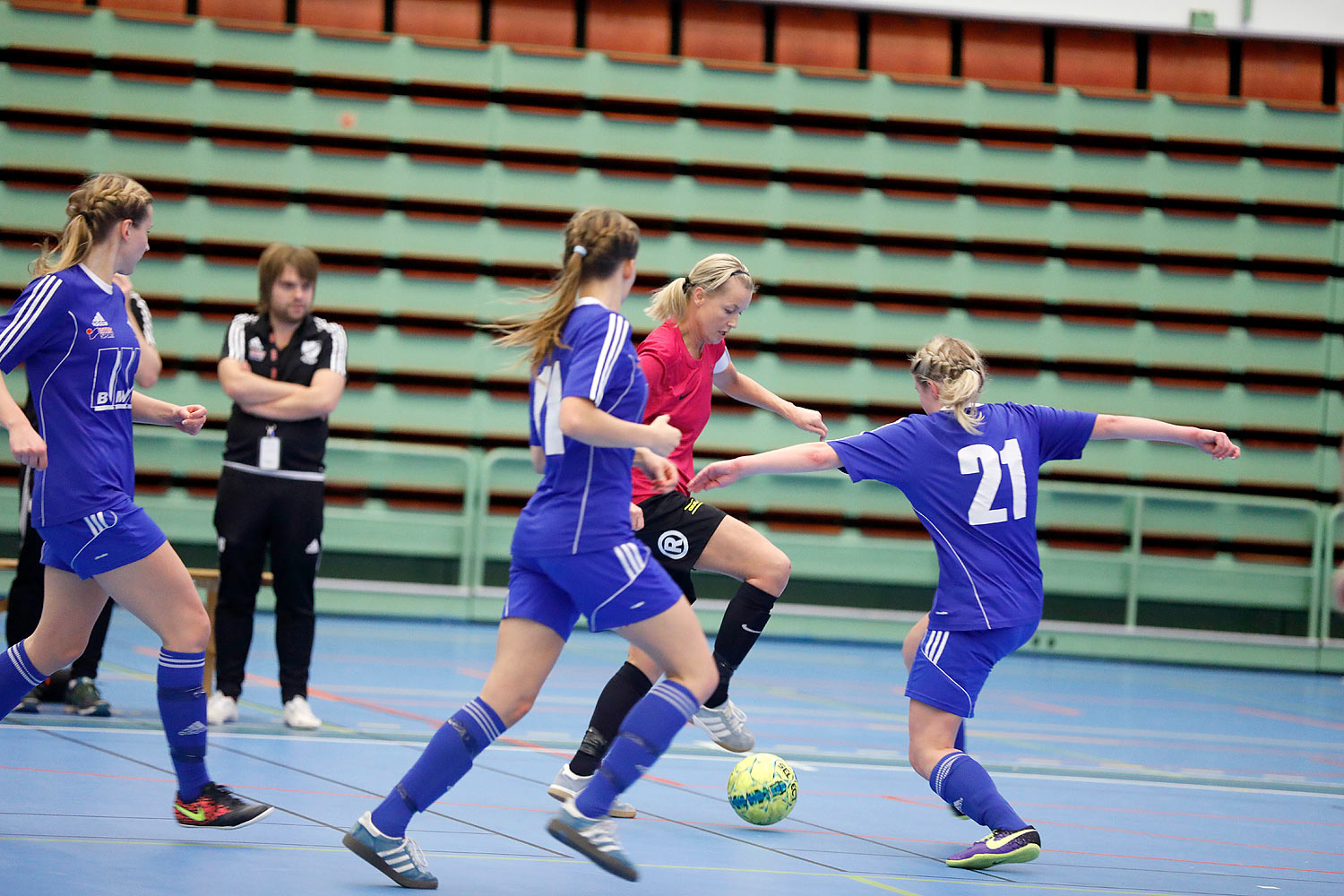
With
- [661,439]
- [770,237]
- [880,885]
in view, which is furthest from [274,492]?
[770,237]

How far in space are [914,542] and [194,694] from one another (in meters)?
6.66

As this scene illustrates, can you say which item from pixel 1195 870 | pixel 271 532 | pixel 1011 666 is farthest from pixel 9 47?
pixel 1195 870

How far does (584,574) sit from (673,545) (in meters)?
1.31

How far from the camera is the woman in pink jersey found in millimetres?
4078

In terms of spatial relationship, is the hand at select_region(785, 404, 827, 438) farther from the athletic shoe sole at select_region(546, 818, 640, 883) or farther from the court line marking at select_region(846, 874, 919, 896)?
the athletic shoe sole at select_region(546, 818, 640, 883)

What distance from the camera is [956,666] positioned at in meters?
3.58

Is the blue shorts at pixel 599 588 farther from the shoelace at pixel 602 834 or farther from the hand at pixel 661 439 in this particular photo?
the shoelace at pixel 602 834

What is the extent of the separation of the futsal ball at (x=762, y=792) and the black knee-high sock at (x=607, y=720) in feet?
1.21

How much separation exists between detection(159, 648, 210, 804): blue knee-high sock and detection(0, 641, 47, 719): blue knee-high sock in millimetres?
313

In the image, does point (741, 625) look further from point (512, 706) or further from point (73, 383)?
point (73, 383)

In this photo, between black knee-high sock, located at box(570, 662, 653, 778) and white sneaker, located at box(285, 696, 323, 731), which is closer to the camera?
black knee-high sock, located at box(570, 662, 653, 778)

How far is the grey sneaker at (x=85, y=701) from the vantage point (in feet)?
15.5

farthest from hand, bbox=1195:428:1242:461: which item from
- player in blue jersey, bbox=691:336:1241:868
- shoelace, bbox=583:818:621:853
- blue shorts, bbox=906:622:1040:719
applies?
shoelace, bbox=583:818:621:853

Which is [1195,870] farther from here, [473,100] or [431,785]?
[473,100]
